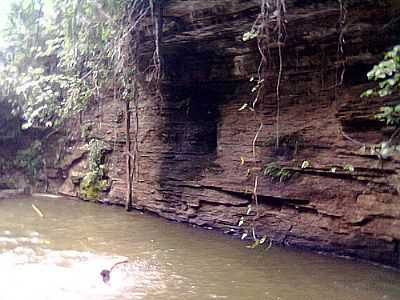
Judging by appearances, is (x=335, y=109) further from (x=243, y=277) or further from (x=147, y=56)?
(x=147, y=56)

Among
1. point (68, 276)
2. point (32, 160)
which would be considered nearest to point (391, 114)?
point (68, 276)

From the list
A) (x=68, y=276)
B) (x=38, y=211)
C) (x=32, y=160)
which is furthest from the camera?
(x=32, y=160)

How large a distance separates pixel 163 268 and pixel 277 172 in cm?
201

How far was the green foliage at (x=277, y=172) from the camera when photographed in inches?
216

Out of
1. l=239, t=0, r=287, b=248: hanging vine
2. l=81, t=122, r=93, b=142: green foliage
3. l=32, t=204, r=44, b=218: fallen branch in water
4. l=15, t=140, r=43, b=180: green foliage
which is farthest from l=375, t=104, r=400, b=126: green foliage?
l=15, t=140, r=43, b=180: green foliage

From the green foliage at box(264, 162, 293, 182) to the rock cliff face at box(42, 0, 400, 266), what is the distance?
0.05m

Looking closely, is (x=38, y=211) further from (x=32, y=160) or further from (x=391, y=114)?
(x=391, y=114)

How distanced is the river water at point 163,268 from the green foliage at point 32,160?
14.1 feet

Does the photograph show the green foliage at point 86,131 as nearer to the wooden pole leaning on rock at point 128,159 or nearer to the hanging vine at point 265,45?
the wooden pole leaning on rock at point 128,159

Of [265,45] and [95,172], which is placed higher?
[265,45]

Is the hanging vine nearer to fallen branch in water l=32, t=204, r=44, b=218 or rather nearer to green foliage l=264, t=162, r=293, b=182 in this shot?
green foliage l=264, t=162, r=293, b=182

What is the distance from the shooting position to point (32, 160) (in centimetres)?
1054

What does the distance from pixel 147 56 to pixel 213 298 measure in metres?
4.53

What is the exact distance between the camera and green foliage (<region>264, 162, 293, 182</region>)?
547 centimetres
